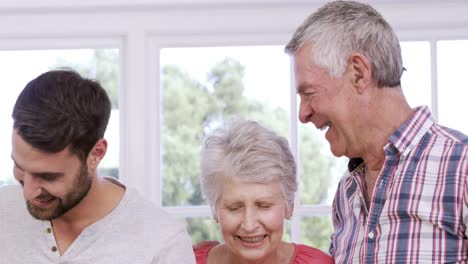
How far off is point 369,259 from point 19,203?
87 cm

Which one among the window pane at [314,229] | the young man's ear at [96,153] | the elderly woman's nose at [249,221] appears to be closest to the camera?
the young man's ear at [96,153]

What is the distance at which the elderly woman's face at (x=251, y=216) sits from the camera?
7.04ft

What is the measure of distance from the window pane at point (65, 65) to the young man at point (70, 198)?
44.8 inches

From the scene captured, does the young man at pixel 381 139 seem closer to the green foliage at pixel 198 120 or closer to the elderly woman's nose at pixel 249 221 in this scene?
the elderly woman's nose at pixel 249 221

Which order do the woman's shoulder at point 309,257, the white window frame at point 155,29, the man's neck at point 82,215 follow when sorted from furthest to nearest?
the white window frame at point 155,29 < the woman's shoulder at point 309,257 < the man's neck at point 82,215

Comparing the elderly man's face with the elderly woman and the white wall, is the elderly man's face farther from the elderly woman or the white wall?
the white wall

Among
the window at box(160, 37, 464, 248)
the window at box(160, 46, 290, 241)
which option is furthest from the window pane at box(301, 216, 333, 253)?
the window at box(160, 46, 290, 241)

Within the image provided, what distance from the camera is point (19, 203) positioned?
80.2 inches

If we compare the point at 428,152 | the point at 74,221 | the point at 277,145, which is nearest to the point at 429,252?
the point at 428,152

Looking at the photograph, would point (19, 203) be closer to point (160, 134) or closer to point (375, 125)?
point (375, 125)

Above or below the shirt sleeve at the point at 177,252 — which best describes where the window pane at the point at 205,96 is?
above

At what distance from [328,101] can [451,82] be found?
1412 mm

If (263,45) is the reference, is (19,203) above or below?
below

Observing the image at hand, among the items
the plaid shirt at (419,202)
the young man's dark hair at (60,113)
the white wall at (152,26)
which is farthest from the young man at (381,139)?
the white wall at (152,26)
